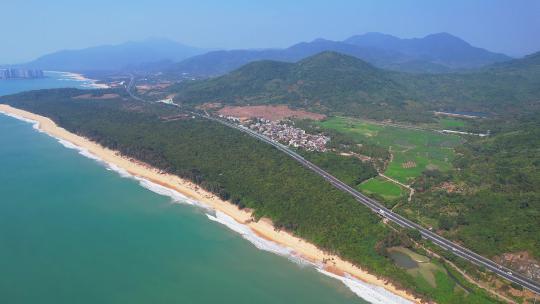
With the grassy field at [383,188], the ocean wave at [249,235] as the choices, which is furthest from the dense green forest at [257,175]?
the ocean wave at [249,235]

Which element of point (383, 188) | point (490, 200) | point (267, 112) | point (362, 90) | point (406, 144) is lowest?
point (383, 188)

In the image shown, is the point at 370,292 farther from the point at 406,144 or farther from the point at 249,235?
the point at 406,144

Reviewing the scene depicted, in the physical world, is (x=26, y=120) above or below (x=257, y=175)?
below

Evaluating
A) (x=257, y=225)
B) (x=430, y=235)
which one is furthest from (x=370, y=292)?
(x=257, y=225)

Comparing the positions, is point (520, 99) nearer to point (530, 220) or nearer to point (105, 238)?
point (530, 220)

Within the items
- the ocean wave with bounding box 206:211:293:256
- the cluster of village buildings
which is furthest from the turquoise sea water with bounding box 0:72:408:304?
the cluster of village buildings

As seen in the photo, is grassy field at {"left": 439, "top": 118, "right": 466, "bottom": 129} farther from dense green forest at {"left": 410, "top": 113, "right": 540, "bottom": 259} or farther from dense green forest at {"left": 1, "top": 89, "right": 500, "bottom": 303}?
dense green forest at {"left": 1, "top": 89, "right": 500, "bottom": 303}

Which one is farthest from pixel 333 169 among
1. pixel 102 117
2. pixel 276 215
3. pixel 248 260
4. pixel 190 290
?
pixel 102 117

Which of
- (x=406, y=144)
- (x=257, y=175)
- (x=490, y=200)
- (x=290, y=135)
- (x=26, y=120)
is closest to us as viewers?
(x=490, y=200)
